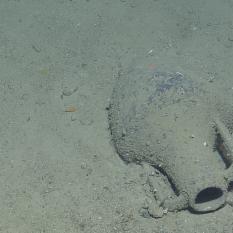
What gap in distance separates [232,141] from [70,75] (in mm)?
2830

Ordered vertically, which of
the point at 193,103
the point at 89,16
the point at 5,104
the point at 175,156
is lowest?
the point at 5,104

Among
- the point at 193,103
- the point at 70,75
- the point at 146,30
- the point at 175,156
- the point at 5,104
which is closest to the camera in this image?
the point at 175,156

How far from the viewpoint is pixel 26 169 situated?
15.1ft

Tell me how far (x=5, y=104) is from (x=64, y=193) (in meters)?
1.85

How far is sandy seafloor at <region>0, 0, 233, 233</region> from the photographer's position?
4129 mm

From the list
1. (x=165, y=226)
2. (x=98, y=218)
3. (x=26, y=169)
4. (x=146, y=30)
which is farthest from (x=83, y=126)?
(x=146, y=30)

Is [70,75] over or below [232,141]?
below

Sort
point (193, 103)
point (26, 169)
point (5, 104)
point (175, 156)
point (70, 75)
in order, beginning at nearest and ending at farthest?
point (175, 156) < point (193, 103) < point (26, 169) < point (5, 104) < point (70, 75)

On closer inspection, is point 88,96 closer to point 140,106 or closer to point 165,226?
point 140,106

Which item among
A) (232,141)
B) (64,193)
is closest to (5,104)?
(64,193)

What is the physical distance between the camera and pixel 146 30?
21.7ft

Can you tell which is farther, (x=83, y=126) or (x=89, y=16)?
(x=89, y=16)

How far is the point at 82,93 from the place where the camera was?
5.55m

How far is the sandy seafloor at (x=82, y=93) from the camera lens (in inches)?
163
